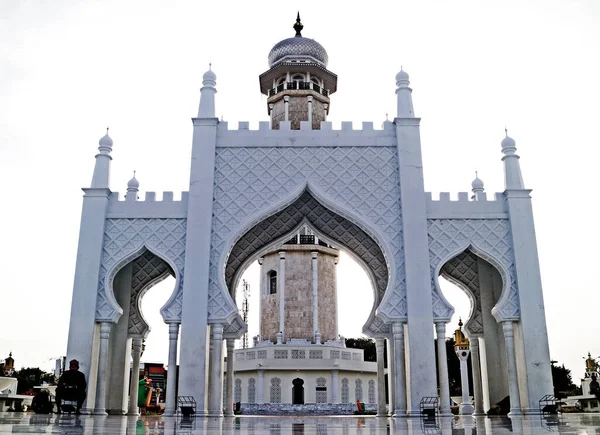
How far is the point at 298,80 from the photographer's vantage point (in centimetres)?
2286

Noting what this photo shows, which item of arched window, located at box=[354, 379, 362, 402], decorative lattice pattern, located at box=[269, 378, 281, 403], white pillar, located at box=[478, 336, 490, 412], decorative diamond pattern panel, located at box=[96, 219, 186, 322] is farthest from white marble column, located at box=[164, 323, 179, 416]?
arched window, located at box=[354, 379, 362, 402]

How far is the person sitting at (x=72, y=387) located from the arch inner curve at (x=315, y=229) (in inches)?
171

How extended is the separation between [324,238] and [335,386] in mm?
11908

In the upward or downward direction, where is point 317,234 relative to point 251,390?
upward

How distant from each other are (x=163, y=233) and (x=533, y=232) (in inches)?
314

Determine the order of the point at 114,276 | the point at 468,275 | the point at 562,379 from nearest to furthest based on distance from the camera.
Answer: the point at 114,276 → the point at 468,275 → the point at 562,379

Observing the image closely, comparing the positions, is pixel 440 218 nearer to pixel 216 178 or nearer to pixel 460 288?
pixel 460 288

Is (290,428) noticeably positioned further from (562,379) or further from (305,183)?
(562,379)

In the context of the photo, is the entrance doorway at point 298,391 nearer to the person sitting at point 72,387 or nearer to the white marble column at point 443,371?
the white marble column at point 443,371

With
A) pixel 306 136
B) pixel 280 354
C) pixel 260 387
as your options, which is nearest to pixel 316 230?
pixel 306 136

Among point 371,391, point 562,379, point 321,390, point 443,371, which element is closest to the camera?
point 443,371

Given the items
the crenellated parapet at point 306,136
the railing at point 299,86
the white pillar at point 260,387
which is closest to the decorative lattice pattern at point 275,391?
the white pillar at point 260,387

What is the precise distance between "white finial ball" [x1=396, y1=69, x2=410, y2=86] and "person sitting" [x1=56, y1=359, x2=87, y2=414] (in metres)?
9.21

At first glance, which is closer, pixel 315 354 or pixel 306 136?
A: pixel 306 136
